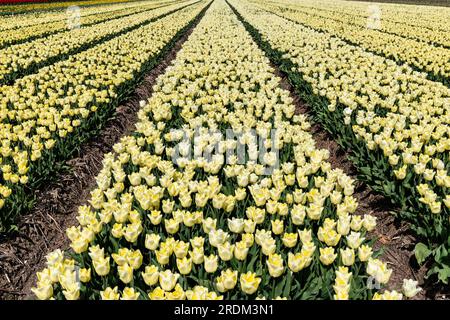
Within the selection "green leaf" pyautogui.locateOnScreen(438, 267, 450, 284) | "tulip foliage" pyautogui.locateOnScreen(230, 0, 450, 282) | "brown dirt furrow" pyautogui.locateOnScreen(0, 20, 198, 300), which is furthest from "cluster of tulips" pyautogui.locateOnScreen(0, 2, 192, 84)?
"green leaf" pyautogui.locateOnScreen(438, 267, 450, 284)

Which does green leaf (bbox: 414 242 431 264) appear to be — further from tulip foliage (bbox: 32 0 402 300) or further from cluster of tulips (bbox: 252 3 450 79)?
cluster of tulips (bbox: 252 3 450 79)

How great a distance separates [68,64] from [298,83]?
614cm

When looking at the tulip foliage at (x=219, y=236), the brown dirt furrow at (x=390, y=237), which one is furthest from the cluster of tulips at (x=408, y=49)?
the tulip foliage at (x=219, y=236)

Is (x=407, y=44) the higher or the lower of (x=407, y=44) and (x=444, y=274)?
the higher

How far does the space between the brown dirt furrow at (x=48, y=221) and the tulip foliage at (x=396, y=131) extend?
390cm

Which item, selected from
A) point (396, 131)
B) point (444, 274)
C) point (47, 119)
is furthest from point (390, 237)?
point (47, 119)

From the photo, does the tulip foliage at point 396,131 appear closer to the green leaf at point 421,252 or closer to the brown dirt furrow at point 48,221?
the green leaf at point 421,252

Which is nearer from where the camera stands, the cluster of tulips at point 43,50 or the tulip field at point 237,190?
the tulip field at point 237,190

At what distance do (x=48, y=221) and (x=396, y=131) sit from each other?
4.95m

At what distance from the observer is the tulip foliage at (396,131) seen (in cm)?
406

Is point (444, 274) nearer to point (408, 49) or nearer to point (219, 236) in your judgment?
point (219, 236)

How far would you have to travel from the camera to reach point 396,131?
609cm
